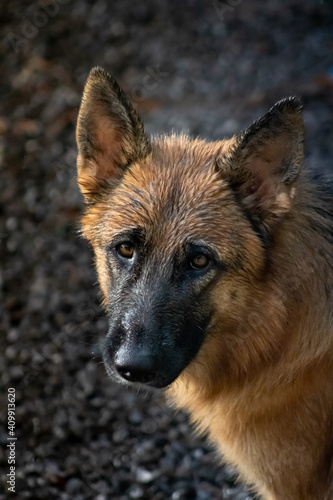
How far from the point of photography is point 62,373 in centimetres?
554

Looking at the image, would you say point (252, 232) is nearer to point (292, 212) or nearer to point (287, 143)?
point (292, 212)

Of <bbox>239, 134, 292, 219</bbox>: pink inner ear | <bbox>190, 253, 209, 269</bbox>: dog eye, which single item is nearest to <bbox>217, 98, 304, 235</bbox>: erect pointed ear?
<bbox>239, 134, 292, 219</bbox>: pink inner ear

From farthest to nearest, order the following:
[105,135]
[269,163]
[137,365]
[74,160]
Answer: [74,160]
[105,135]
[269,163]
[137,365]

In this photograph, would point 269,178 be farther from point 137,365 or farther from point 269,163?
point 137,365

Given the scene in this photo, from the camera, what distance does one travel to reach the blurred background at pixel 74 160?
484cm

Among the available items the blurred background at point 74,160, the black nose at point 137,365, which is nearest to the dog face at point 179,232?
the black nose at point 137,365

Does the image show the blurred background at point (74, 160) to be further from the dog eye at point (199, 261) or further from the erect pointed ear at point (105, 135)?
the dog eye at point (199, 261)

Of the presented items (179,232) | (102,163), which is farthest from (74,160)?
(179,232)

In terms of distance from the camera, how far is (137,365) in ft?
10.2

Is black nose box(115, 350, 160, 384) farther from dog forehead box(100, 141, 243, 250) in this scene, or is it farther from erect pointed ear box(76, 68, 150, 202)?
erect pointed ear box(76, 68, 150, 202)

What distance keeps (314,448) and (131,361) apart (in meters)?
1.29

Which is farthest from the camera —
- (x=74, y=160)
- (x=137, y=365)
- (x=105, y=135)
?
(x=74, y=160)

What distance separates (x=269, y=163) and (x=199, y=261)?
0.68 metres

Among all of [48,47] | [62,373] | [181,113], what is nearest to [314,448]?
[62,373]
